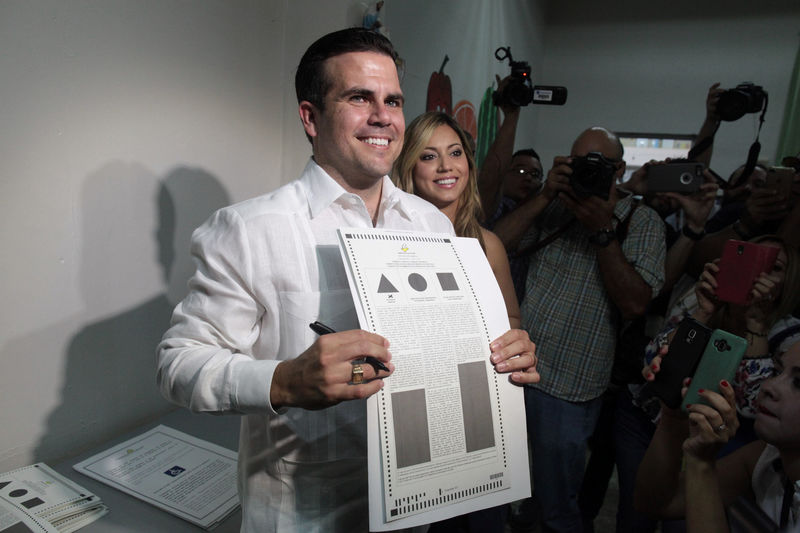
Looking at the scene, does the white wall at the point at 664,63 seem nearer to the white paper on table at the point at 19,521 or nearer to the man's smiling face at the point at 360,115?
the man's smiling face at the point at 360,115

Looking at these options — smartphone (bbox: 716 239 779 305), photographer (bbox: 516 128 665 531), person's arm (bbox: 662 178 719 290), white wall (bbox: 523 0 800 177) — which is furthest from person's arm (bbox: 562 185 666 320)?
white wall (bbox: 523 0 800 177)

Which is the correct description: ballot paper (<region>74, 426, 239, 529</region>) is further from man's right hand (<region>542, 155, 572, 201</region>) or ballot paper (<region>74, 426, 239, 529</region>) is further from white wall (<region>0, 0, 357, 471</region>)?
man's right hand (<region>542, 155, 572, 201</region>)

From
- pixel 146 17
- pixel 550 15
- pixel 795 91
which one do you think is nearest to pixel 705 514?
pixel 146 17

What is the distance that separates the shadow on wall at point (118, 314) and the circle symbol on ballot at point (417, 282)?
0.95 meters

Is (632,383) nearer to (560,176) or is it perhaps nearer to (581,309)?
(581,309)

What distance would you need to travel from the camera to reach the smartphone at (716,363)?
37.0 inches

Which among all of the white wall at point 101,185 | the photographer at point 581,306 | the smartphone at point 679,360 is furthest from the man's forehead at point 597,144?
the white wall at point 101,185

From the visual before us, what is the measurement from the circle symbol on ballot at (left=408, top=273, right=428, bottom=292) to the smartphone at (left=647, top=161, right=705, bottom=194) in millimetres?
1536

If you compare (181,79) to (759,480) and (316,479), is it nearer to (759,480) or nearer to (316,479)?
(316,479)

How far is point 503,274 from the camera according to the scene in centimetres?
149

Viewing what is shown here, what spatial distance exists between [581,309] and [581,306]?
0.01 metres

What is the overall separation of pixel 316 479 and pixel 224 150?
4.02 ft

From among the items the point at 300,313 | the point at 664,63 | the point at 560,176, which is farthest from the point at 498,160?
the point at 664,63

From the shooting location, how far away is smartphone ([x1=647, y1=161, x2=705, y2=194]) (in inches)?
72.8
